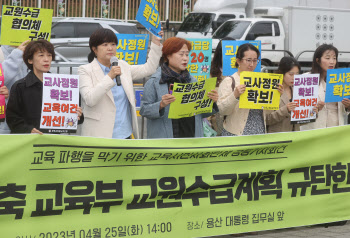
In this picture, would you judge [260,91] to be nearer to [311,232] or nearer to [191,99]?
[191,99]

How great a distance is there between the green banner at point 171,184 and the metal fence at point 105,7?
79.6 feet

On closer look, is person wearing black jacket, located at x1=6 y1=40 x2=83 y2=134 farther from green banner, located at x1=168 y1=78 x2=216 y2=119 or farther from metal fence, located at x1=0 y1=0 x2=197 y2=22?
metal fence, located at x1=0 y1=0 x2=197 y2=22

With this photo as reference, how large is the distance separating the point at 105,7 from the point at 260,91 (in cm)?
2520

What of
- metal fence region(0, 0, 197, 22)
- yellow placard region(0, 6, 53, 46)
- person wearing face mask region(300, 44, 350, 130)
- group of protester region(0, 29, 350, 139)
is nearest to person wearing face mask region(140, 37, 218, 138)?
group of protester region(0, 29, 350, 139)

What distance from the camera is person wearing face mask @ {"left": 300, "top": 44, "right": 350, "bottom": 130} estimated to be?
26.1 feet

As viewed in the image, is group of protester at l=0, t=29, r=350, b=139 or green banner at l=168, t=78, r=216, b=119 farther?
green banner at l=168, t=78, r=216, b=119

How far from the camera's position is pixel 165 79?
7.01 metres

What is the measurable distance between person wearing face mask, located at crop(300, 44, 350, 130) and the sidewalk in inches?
42.0

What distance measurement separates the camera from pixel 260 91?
288 inches

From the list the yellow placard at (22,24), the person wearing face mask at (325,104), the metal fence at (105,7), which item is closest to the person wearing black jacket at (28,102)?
the yellow placard at (22,24)

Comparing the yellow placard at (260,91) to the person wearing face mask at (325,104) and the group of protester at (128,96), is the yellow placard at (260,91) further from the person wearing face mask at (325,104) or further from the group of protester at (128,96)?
the person wearing face mask at (325,104)

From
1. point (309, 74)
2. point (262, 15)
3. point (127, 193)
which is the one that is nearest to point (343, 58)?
point (262, 15)

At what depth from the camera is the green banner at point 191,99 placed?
6.71m

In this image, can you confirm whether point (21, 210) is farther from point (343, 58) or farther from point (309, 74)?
point (343, 58)
